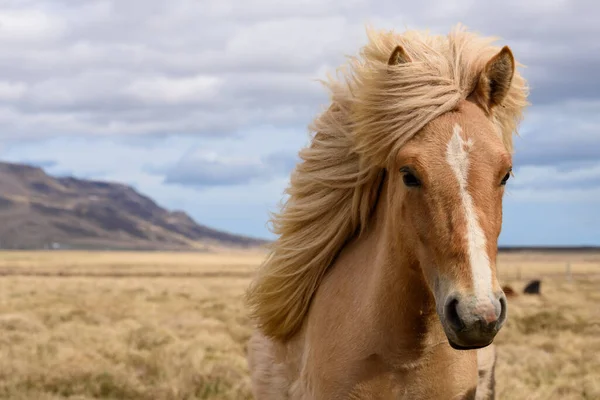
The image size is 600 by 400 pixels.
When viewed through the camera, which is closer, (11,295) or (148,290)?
(11,295)

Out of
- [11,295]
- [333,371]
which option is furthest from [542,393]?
[11,295]

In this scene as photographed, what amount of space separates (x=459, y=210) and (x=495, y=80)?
806mm

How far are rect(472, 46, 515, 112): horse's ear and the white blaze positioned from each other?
358 mm

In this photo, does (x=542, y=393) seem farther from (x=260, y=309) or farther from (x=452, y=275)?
(x=452, y=275)

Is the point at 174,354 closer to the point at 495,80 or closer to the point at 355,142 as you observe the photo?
the point at 355,142

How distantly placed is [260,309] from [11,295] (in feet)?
71.2

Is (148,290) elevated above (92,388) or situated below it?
below

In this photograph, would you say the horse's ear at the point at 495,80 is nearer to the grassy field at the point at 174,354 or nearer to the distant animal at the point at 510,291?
the distant animal at the point at 510,291

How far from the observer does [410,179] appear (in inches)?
121

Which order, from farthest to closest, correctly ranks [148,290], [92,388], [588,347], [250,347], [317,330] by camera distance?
[148,290] → [588,347] → [92,388] → [250,347] → [317,330]

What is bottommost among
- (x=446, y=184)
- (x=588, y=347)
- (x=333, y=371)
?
(x=588, y=347)

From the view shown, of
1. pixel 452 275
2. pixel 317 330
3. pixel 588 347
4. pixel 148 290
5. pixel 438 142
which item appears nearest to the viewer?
pixel 452 275

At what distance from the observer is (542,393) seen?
8.45 meters

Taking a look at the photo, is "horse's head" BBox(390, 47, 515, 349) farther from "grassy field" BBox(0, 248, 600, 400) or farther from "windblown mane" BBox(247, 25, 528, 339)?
"grassy field" BBox(0, 248, 600, 400)
